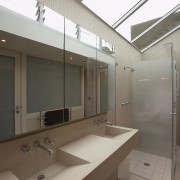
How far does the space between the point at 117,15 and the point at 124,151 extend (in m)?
2.15

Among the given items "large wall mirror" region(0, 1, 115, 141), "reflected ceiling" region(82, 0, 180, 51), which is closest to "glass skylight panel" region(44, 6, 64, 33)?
"large wall mirror" region(0, 1, 115, 141)

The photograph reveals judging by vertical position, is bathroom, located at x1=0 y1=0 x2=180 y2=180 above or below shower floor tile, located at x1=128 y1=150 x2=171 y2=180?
above

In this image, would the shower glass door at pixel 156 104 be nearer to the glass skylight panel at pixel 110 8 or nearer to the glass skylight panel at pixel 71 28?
the glass skylight panel at pixel 110 8

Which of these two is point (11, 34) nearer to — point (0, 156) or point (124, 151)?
point (0, 156)

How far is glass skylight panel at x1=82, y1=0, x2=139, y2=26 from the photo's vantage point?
2074 millimetres

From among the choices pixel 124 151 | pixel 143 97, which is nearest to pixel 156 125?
pixel 143 97

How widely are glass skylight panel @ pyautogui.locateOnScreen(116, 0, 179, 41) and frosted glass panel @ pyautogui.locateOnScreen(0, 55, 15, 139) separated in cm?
209

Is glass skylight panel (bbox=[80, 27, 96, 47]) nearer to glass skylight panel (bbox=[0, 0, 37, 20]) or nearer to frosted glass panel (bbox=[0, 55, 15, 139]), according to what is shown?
glass skylight panel (bbox=[0, 0, 37, 20])

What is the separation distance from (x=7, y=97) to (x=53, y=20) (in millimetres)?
895

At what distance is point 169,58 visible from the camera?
2.76m

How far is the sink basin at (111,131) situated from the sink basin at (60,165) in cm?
74

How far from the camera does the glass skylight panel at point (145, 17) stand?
2.62 metres

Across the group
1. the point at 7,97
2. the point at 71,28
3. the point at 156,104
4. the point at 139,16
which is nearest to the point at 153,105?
the point at 156,104

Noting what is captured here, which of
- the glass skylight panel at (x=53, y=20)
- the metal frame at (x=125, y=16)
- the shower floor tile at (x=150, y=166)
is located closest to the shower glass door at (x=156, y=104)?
the shower floor tile at (x=150, y=166)
